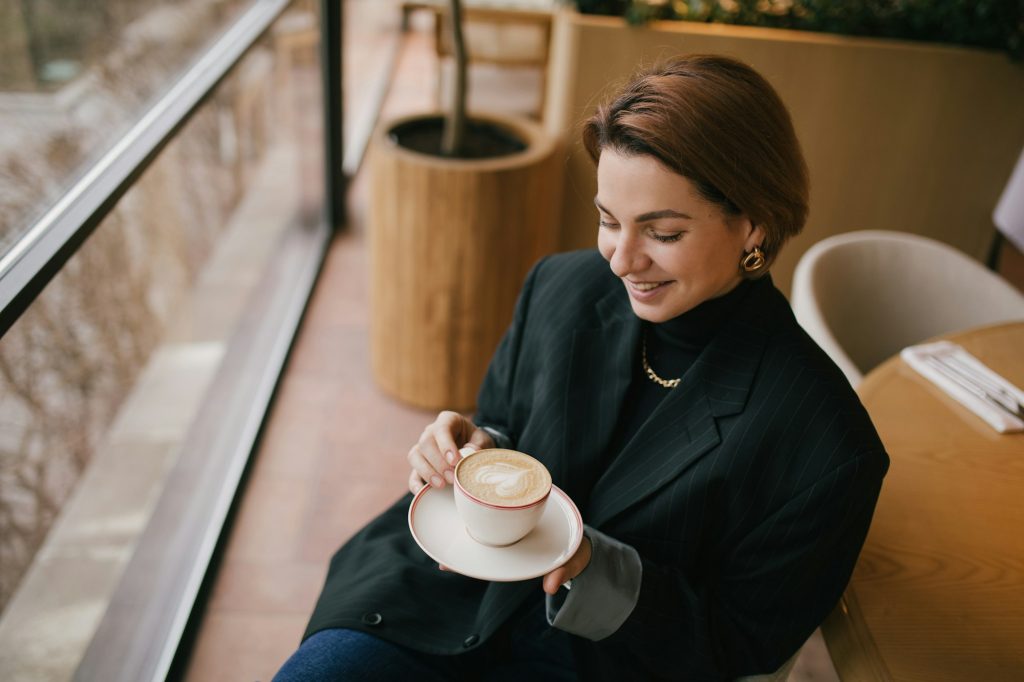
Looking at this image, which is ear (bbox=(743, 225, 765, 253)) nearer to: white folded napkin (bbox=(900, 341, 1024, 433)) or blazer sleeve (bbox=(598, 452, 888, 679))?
blazer sleeve (bbox=(598, 452, 888, 679))

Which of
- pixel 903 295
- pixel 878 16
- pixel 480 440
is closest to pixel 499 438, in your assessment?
pixel 480 440

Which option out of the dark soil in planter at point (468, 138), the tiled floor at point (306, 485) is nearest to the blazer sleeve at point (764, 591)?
the tiled floor at point (306, 485)

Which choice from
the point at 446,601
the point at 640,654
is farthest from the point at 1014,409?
the point at 446,601

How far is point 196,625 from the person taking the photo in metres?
1.85

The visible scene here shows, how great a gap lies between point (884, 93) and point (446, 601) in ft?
8.43

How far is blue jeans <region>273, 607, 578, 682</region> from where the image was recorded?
3.51ft

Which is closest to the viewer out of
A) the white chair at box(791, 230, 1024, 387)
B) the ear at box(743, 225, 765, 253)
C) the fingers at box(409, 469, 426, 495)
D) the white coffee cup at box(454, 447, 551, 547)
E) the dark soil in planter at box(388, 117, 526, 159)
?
the white coffee cup at box(454, 447, 551, 547)

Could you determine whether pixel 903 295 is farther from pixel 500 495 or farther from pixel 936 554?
pixel 500 495

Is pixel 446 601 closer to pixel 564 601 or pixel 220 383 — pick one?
pixel 564 601

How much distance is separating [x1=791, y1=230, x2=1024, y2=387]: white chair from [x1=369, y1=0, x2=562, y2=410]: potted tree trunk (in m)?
0.85

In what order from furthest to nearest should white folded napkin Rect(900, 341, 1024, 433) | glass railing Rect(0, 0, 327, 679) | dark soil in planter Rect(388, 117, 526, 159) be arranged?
dark soil in planter Rect(388, 117, 526, 159), glass railing Rect(0, 0, 327, 679), white folded napkin Rect(900, 341, 1024, 433)

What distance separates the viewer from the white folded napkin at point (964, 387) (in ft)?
4.54

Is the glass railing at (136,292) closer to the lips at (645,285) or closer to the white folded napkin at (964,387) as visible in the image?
the lips at (645,285)

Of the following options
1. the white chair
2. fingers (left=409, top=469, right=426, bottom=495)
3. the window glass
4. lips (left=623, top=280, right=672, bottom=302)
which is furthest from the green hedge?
fingers (left=409, top=469, right=426, bottom=495)
